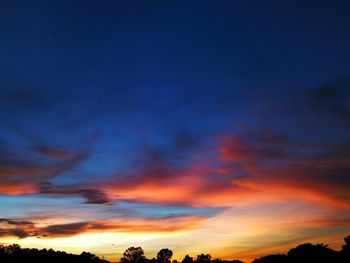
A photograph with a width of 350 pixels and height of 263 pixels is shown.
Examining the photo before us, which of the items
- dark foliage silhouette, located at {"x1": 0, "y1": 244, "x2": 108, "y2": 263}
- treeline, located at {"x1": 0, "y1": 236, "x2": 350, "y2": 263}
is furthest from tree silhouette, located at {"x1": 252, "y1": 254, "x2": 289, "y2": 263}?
dark foliage silhouette, located at {"x1": 0, "y1": 244, "x2": 108, "y2": 263}

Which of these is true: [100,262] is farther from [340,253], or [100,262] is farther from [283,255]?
[340,253]

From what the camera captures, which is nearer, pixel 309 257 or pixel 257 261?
pixel 309 257

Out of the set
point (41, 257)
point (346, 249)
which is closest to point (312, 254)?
point (346, 249)

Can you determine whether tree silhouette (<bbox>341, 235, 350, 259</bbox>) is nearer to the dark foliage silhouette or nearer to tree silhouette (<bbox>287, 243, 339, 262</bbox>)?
tree silhouette (<bbox>287, 243, 339, 262</bbox>)

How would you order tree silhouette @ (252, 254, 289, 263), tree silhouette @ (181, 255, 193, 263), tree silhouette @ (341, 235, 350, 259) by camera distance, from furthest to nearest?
tree silhouette @ (181, 255, 193, 263) < tree silhouette @ (252, 254, 289, 263) < tree silhouette @ (341, 235, 350, 259)

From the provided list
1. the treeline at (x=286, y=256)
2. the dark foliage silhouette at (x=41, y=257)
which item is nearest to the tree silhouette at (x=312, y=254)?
the treeline at (x=286, y=256)

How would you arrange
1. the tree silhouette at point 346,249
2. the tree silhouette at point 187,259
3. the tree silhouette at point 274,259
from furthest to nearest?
the tree silhouette at point 187,259, the tree silhouette at point 274,259, the tree silhouette at point 346,249

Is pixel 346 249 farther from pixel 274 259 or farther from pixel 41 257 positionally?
pixel 41 257

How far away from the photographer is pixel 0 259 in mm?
105250

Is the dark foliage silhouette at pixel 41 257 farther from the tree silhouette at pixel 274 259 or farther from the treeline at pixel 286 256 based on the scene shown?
the tree silhouette at pixel 274 259

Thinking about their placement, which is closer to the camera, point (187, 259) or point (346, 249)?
point (346, 249)

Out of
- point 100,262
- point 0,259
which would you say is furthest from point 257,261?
point 0,259

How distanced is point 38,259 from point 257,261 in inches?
2462

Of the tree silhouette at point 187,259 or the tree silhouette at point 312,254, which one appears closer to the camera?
the tree silhouette at point 312,254
